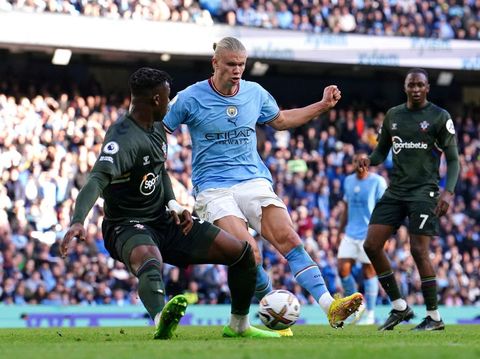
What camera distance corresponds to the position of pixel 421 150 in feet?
36.8

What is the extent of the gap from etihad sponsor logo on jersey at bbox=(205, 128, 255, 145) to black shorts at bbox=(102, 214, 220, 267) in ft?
4.45

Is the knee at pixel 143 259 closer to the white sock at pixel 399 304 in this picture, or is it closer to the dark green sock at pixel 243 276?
the dark green sock at pixel 243 276

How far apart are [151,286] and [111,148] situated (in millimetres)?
1033

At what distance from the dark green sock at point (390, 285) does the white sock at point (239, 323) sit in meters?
2.84

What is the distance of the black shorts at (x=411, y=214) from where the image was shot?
11.1 metres

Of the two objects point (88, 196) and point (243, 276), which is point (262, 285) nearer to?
point (243, 276)

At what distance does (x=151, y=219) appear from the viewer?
333 inches

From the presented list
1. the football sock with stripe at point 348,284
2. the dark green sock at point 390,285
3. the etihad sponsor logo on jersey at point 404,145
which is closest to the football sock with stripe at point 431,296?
the dark green sock at point 390,285

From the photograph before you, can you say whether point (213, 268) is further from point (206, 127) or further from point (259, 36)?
point (206, 127)

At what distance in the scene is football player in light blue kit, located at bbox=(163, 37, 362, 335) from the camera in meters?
9.50

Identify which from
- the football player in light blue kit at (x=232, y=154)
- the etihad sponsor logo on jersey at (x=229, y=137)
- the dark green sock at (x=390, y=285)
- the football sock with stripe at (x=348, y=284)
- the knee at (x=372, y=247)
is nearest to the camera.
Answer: the football player in light blue kit at (x=232, y=154)

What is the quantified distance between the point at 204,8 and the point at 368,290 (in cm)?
1164

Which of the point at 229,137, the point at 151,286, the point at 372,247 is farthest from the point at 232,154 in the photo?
the point at 372,247

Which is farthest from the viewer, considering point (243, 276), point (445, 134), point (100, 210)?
point (100, 210)
